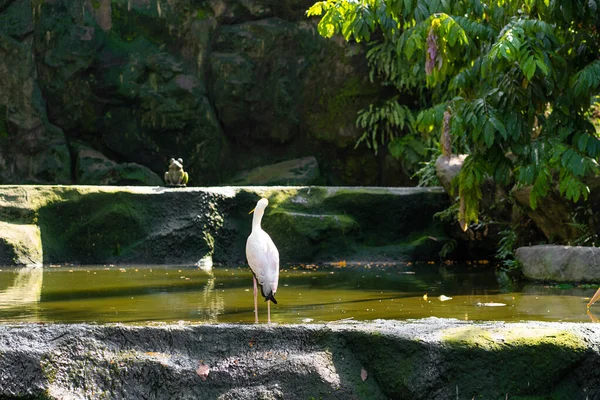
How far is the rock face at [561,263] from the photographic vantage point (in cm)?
840

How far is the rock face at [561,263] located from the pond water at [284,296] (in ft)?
0.84

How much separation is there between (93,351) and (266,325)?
0.93m

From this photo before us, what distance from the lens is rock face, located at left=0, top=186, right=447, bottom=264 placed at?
435 inches

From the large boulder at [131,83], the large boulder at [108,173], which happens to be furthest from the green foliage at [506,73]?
the large boulder at [131,83]

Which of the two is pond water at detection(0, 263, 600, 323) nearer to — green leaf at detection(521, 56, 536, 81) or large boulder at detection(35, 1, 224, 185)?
green leaf at detection(521, 56, 536, 81)

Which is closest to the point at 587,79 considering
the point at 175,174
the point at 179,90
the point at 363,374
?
the point at 363,374

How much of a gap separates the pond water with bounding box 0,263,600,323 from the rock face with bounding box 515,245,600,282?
0.84 ft

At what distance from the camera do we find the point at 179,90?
53.3 ft

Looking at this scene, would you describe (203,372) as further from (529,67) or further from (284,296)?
(529,67)

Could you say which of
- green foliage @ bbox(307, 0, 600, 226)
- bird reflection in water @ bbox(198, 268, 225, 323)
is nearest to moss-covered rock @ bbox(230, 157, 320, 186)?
bird reflection in water @ bbox(198, 268, 225, 323)

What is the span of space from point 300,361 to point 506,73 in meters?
3.58

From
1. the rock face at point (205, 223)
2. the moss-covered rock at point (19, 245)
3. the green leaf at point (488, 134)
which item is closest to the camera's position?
the green leaf at point (488, 134)

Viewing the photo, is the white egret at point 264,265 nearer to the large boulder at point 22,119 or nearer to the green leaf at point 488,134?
the green leaf at point 488,134

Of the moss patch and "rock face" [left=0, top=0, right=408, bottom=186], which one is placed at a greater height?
"rock face" [left=0, top=0, right=408, bottom=186]
